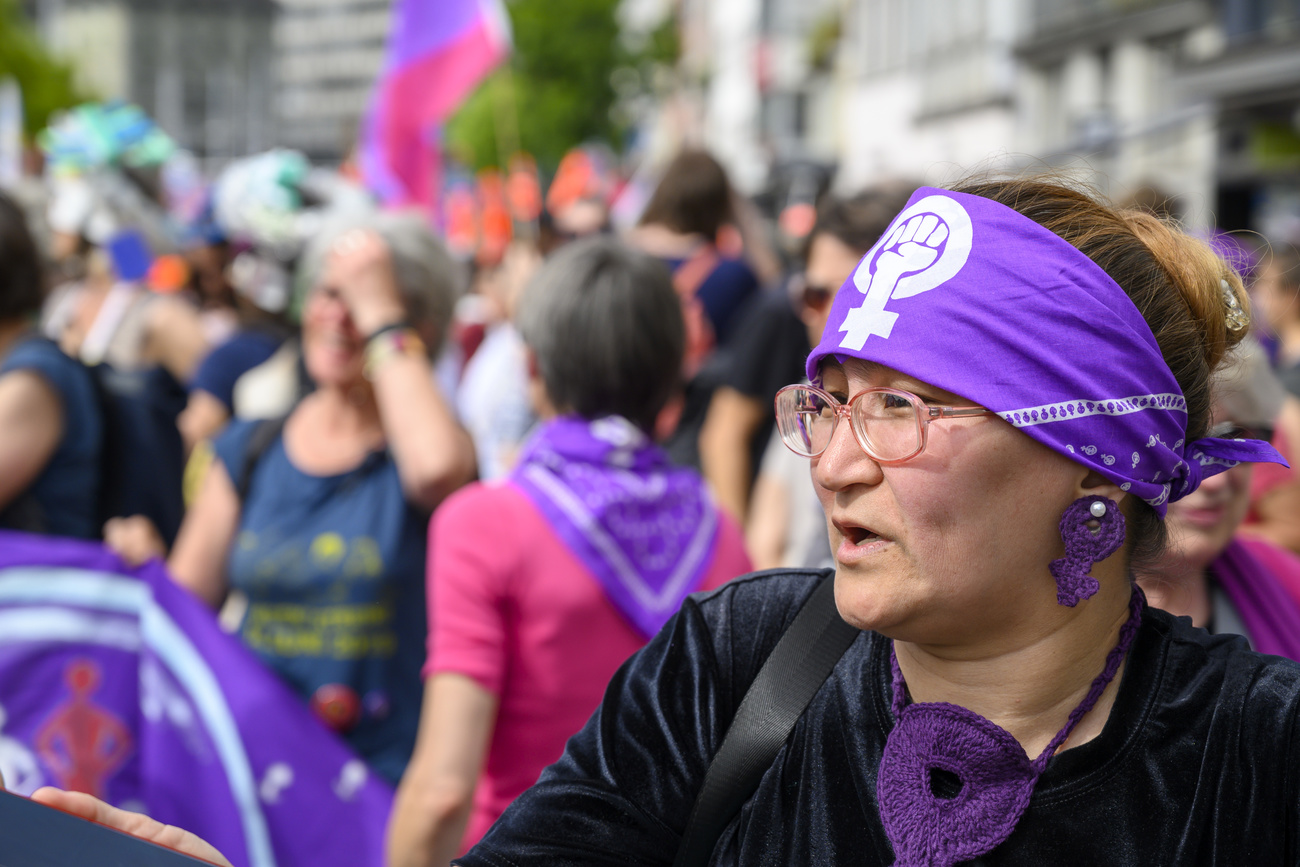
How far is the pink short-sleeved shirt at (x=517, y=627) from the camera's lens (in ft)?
7.95

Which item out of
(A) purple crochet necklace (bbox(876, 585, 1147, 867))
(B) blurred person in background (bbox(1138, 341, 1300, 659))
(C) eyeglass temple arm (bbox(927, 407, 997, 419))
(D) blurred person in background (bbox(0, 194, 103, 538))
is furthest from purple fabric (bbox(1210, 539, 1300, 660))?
(D) blurred person in background (bbox(0, 194, 103, 538))

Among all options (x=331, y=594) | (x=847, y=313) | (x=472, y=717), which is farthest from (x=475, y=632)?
(x=847, y=313)

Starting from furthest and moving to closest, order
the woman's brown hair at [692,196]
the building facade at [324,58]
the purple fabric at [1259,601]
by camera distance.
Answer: the building facade at [324,58] → the woman's brown hair at [692,196] → the purple fabric at [1259,601]

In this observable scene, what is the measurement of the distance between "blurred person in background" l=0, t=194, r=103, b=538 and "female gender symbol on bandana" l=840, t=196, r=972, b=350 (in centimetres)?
251

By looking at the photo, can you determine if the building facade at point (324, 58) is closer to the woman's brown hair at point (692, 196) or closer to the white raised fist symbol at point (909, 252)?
the woman's brown hair at point (692, 196)

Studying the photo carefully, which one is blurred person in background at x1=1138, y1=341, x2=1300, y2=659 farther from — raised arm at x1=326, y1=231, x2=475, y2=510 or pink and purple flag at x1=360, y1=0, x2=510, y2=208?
pink and purple flag at x1=360, y1=0, x2=510, y2=208

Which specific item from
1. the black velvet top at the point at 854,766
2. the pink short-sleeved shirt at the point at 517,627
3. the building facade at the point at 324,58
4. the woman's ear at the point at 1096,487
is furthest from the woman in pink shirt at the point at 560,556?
the building facade at the point at 324,58

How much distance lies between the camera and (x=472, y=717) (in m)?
2.41

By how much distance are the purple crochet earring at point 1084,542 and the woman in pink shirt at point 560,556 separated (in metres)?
1.12

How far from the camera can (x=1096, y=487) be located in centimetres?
148

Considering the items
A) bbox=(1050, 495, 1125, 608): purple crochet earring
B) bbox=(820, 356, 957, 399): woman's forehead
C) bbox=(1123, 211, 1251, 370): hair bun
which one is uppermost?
bbox=(1123, 211, 1251, 370): hair bun

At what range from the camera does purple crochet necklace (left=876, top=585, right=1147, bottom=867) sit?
1.41m

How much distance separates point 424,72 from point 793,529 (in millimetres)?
4287

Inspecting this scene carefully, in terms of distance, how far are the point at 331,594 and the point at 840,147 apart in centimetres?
3413
